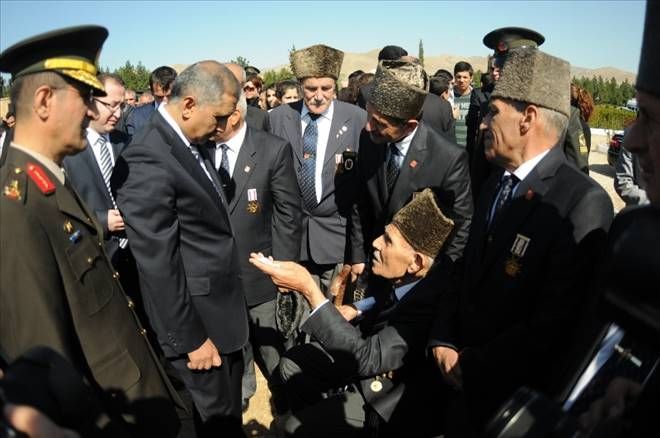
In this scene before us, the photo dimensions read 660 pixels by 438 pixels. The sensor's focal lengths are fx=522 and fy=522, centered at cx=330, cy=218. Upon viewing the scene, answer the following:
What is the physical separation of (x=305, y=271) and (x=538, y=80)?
4.47 ft

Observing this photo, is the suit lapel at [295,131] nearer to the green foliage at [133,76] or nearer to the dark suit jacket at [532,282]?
the dark suit jacket at [532,282]

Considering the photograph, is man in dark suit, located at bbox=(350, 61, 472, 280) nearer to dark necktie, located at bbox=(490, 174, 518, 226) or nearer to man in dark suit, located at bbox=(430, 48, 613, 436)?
dark necktie, located at bbox=(490, 174, 518, 226)

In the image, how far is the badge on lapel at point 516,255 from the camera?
7.07ft

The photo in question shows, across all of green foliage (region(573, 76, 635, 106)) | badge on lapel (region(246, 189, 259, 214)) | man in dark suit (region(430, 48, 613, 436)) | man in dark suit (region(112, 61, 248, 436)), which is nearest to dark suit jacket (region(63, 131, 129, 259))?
badge on lapel (region(246, 189, 259, 214))

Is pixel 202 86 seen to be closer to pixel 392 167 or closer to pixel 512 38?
pixel 392 167

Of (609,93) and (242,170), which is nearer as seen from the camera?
(242,170)

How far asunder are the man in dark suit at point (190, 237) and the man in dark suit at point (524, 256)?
120cm

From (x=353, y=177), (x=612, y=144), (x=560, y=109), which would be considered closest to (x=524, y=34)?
(x=353, y=177)

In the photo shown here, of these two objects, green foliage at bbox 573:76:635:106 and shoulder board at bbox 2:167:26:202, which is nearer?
shoulder board at bbox 2:167:26:202

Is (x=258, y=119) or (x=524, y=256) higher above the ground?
(x=524, y=256)

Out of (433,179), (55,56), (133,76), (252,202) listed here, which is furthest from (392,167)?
(133,76)

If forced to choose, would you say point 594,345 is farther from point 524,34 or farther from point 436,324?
point 524,34

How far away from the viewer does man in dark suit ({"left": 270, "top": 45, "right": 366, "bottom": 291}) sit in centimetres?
456

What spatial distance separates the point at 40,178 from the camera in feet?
6.24
